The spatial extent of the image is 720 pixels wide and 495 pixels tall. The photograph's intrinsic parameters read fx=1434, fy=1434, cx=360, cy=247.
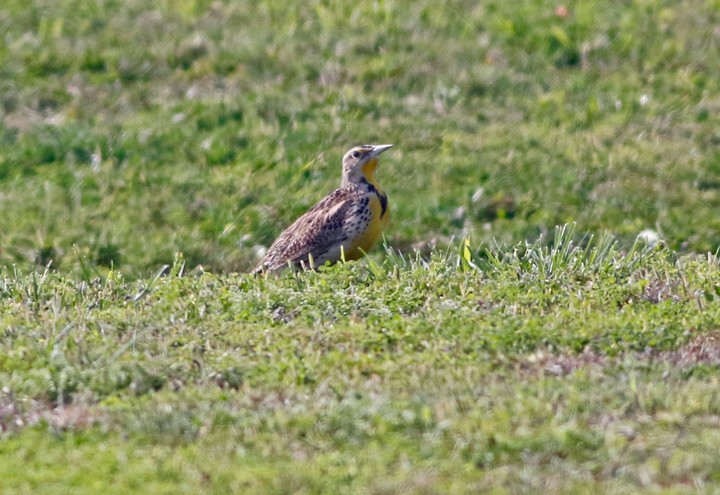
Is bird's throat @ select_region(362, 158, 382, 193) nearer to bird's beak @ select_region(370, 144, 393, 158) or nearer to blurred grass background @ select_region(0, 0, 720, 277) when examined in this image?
bird's beak @ select_region(370, 144, 393, 158)

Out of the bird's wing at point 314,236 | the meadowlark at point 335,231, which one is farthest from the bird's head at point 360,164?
the bird's wing at point 314,236

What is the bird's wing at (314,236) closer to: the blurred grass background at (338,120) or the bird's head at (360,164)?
the bird's head at (360,164)

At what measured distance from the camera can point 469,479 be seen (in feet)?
18.1

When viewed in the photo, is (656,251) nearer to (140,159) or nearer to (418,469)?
(418,469)

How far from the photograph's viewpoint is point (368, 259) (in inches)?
345

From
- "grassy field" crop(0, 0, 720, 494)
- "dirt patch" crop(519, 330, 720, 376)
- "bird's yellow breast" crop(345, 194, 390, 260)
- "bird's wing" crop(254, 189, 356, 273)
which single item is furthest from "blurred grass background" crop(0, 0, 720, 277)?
"dirt patch" crop(519, 330, 720, 376)

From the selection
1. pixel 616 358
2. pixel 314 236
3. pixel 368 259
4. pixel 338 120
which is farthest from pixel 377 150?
pixel 616 358

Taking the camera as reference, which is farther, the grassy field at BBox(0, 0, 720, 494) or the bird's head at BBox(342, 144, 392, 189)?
the bird's head at BBox(342, 144, 392, 189)

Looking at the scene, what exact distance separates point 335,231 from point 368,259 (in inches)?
51.1

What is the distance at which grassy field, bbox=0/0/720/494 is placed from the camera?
19.3ft

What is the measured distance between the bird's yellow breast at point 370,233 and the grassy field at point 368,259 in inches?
13.3

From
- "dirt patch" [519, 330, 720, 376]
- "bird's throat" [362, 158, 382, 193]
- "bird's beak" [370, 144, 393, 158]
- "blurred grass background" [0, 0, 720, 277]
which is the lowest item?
"blurred grass background" [0, 0, 720, 277]

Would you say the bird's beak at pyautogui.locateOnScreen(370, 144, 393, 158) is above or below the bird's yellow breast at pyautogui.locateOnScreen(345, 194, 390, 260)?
above

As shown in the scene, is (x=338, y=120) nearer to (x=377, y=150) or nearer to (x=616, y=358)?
(x=377, y=150)
